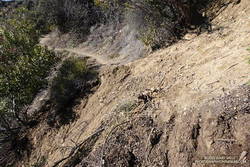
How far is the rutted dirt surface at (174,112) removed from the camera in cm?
369

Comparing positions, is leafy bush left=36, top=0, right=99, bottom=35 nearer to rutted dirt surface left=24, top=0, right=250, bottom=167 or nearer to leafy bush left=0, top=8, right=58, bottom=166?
leafy bush left=0, top=8, right=58, bottom=166

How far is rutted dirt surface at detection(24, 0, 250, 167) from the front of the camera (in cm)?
369

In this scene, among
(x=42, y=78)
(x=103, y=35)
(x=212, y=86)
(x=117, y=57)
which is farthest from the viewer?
(x=103, y=35)

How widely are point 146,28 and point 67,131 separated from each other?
4.24 metres

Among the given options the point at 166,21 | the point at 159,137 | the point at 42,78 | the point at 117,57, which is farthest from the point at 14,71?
the point at 159,137

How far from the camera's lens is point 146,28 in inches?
353

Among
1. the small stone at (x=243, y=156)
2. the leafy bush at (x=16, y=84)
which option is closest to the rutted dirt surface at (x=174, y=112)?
the small stone at (x=243, y=156)

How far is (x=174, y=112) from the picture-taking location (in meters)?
4.50

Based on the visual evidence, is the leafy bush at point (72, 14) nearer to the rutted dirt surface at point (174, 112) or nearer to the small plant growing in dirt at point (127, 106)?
the rutted dirt surface at point (174, 112)

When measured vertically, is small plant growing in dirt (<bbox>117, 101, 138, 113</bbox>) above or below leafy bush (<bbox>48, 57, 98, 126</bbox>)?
above

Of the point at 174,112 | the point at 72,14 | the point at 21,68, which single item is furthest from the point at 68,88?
the point at 72,14

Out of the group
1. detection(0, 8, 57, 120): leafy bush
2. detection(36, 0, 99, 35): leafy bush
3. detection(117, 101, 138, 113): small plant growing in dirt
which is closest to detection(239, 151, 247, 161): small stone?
detection(117, 101, 138, 113): small plant growing in dirt

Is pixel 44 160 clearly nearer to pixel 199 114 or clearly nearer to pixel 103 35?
pixel 199 114

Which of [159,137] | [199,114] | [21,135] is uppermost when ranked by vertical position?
[199,114]
